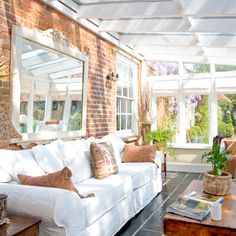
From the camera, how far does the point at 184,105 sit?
7.39 meters

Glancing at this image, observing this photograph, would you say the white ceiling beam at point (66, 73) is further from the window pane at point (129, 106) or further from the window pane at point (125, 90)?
the window pane at point (129, 106)

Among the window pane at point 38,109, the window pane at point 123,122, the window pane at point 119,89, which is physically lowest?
the window pane at point 123,122

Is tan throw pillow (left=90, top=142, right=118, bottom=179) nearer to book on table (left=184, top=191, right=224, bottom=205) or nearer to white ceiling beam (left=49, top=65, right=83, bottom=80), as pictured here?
white ceiling beam (left=49, top=65, right=83, bottom=80)

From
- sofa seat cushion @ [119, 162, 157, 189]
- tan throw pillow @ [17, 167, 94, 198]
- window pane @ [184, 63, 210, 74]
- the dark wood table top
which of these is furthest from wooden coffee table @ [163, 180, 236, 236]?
window pane @ [184, 63, 210, 74]

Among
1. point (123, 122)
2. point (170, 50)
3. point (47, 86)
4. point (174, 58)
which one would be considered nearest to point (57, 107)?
point (47, 86)

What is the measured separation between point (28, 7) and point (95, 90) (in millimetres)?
1865

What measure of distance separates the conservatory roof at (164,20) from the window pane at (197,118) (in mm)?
1316

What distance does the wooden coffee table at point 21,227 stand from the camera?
194 centimetres

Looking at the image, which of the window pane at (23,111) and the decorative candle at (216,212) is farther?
the window pane at (23,111)

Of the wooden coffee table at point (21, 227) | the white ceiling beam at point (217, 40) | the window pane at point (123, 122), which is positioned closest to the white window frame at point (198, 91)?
the window pane at point (123, 122)

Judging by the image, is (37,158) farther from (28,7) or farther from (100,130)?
(100,130)

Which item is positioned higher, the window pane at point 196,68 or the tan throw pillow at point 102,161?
the window pane at point 196,68

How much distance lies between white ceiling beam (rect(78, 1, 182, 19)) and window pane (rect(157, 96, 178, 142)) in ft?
12.5

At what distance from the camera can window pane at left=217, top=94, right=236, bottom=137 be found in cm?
698
